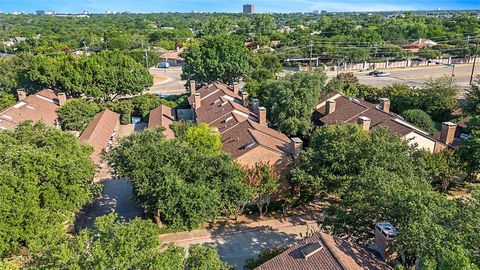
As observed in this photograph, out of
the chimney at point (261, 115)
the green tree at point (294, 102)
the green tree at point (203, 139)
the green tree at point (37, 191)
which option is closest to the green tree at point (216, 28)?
the green tree at point (294, 102)

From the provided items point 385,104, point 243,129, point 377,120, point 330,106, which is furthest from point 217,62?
point 377,120

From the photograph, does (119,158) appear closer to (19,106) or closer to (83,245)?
(83,245)

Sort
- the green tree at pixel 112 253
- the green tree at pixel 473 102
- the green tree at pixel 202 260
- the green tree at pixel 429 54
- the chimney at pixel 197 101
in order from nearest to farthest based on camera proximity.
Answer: the green tree at pixel 112 253 → the green tree at pixel 202 260 → the green tree at pixel 473 102 → the chimney at pixel 197 101 → the green tree at pixel 429 54

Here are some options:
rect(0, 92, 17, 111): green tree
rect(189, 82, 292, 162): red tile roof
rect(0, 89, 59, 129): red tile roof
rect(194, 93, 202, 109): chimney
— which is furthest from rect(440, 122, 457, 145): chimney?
rect(0, 92, 17, 111): green tree

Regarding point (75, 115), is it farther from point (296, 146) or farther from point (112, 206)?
point (296, 146)

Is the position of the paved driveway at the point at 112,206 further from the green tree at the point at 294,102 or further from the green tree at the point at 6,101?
the green tree at the point at 6,101

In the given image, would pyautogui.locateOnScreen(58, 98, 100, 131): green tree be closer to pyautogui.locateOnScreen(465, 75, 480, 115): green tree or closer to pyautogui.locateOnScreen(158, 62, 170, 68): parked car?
pyautogui.locateOnScreen(465, 75, 480, 115): green tree
